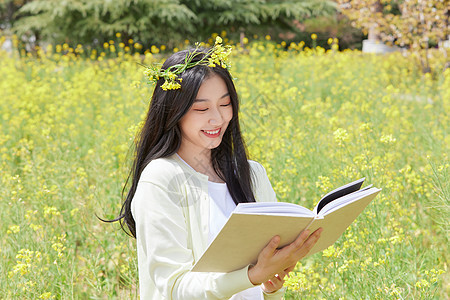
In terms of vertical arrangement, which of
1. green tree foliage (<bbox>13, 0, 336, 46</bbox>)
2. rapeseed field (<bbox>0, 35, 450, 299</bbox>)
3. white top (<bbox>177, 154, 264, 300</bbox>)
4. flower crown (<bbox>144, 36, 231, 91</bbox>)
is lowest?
green tree foliage (<bbox>13, 0, 336, 46</bbox>)

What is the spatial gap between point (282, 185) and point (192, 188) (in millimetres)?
1810

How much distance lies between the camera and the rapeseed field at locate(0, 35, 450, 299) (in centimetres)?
218

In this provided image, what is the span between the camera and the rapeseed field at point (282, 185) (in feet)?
7.14

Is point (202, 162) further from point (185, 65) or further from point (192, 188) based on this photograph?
point (185, 65)

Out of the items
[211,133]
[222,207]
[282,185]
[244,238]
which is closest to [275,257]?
[244,238]

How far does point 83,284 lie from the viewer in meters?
2.81

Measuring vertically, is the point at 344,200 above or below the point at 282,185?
above

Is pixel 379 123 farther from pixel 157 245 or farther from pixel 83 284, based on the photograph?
pixel 157 245

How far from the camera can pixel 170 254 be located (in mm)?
1360

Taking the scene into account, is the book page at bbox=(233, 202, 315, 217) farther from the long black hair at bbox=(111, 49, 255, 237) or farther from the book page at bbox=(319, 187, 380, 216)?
the long black hair at bbox=(111, 49, 255, 237)

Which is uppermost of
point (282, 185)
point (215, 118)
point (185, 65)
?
point (185, 65)

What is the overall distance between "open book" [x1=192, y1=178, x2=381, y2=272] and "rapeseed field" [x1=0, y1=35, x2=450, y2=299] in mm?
518

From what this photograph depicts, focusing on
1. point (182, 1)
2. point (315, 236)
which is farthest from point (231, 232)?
point (182, 1)

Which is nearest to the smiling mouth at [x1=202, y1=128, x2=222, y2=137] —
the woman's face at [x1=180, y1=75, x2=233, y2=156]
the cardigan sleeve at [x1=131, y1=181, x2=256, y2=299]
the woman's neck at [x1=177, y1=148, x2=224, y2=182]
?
the woman's face at [x1=180, y1=75, x2=233, y2=156]
